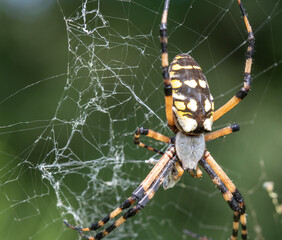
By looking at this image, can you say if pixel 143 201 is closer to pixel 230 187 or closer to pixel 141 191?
pixel 141 191

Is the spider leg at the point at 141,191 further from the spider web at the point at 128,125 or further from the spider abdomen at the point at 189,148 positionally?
the spider web at the point at 128,125

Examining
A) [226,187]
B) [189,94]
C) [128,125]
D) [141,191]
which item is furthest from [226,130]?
[128,125]

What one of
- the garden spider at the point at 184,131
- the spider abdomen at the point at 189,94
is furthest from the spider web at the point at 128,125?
the spider abdomen at the point at 189,94

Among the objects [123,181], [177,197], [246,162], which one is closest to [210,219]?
[177,197]

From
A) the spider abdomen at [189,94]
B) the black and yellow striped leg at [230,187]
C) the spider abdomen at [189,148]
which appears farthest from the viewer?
the black and yellow striped leg at [230,187]

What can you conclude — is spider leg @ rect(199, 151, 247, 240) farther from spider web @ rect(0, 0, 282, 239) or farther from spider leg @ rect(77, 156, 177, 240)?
spider web @ rect(0, 0, 282, 239)

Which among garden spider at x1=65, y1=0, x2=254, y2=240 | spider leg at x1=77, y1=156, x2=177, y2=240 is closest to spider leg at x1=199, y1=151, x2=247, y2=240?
garden spider at x1=65, y1=0, x2=254, y2=240

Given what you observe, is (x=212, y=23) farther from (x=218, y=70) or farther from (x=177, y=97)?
(x=177, y=97)
